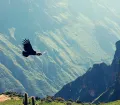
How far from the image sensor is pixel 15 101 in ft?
618

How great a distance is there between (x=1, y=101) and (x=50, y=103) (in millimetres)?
23097

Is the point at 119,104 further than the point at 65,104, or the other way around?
the point at 65,104

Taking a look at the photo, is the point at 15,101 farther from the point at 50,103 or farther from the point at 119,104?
the point at 119,104

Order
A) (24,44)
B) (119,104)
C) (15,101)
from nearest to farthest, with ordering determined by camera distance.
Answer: (24,44)
(119,104)
(15,101)

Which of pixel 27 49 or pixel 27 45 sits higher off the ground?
pixel 27 45

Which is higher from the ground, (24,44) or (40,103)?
(24,44)

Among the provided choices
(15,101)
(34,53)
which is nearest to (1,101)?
(15,101)

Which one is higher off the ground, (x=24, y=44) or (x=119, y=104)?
(x=24, y=44)

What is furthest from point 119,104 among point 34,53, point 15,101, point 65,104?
point 34,53

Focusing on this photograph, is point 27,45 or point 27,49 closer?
point 27,45

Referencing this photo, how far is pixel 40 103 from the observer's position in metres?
195

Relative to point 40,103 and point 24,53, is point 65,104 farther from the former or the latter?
point 24,53

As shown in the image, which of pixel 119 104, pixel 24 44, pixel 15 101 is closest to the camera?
pixel 24 44

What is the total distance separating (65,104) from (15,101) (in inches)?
942
